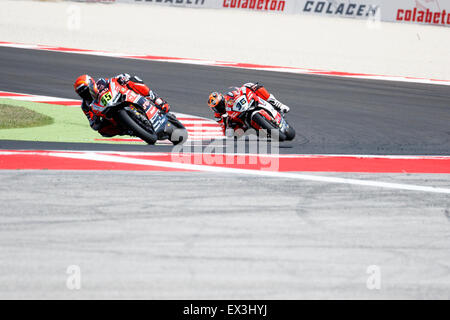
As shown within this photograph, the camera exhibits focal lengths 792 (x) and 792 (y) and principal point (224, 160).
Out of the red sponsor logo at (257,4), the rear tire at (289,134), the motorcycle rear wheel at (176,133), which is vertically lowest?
the red sponsor logo at (257,4)

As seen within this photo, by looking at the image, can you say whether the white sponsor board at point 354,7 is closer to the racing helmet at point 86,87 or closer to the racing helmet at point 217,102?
the racing helmet at point 217,102

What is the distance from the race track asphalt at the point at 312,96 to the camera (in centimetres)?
1095

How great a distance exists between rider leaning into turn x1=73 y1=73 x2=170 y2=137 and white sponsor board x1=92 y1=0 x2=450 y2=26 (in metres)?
15.4

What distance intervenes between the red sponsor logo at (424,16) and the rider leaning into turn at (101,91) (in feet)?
50.8

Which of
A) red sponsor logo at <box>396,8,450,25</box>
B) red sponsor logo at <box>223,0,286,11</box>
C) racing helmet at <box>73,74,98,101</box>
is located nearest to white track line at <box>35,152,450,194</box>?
racing helmet at <box>73,74,98,101</box>

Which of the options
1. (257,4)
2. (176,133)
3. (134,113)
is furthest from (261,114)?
(257,4)

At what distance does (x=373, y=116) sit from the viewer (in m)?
13.1

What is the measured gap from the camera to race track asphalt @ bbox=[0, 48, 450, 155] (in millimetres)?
10945

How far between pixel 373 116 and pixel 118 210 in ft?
23.6

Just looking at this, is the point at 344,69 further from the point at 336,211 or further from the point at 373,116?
the point at 336,211

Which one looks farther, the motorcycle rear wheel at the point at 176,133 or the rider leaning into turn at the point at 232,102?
the rider leaning into turn at the point at 232,102

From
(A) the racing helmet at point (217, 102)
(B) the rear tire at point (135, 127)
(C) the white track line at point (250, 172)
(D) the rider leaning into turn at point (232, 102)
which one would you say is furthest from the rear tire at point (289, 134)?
(C) the white track line at point (250, 172)

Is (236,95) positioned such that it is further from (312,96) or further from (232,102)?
(312,96)

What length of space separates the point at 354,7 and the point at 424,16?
7.27 ft
